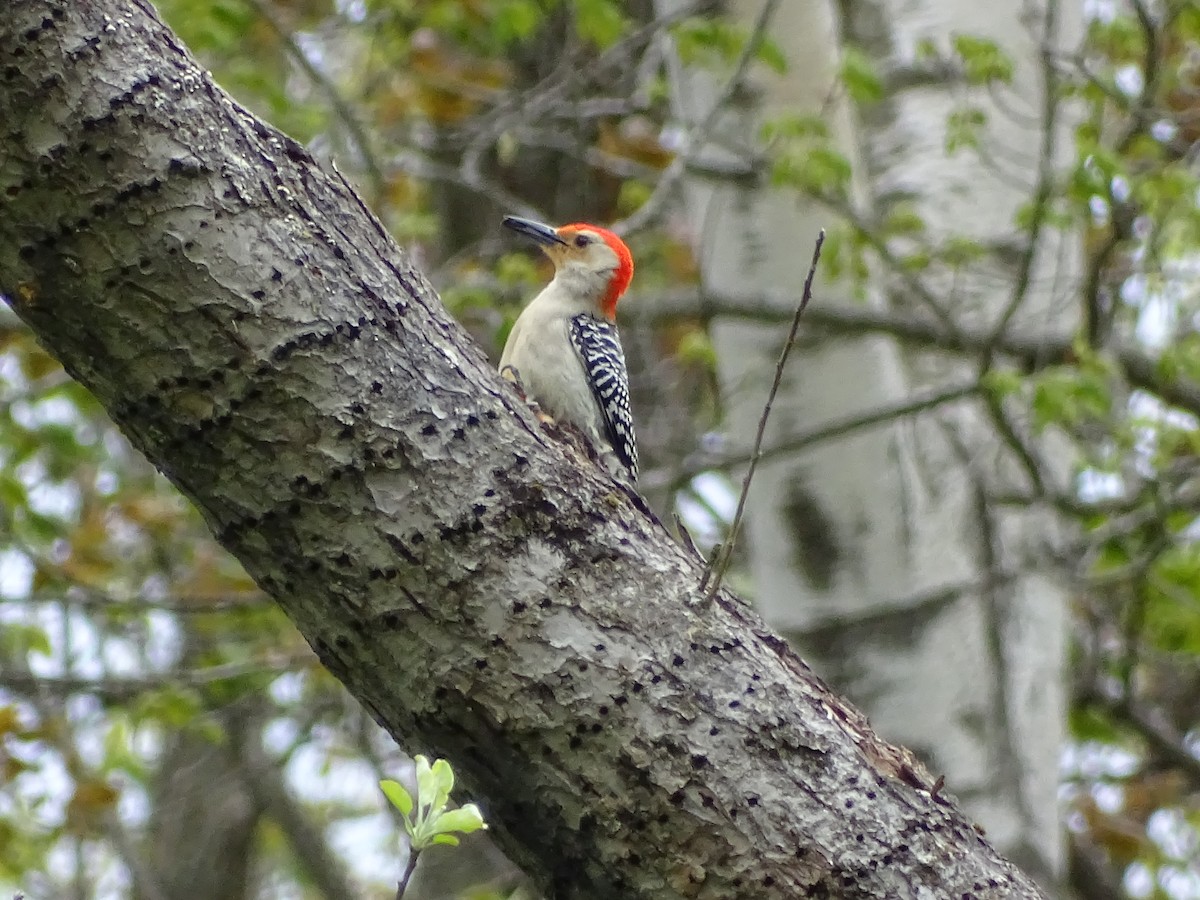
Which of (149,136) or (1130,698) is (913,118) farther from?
(149,136)

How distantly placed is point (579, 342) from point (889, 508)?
1.55 meters

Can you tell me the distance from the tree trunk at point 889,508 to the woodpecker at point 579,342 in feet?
1.60

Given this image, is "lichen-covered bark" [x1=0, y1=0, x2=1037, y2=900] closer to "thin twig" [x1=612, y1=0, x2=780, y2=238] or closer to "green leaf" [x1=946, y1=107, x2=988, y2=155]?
"green leaf" [x1=946, y1=107, x2=988, y2=155]

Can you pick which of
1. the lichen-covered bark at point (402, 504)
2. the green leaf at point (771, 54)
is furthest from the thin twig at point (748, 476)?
the green leaf at point (771, 54)

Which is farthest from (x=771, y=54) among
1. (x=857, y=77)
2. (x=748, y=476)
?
(x=748, y=476)

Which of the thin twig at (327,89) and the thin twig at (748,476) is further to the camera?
the thin twig at (327,89)

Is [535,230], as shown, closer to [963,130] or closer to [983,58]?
[963,130]

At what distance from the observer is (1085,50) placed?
18.3 ft

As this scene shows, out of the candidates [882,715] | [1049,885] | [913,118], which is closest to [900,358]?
[913,118]

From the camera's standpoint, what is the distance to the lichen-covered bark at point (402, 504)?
223 centimetres

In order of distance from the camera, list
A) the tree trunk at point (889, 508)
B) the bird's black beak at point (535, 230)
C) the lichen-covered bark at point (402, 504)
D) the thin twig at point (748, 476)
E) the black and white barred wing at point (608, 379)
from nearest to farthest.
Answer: the lichen-covered bark at point (402, 504), the thin twig at point (748, 476), the black and white barred wing at point (608, 379), the tree trunk at point (889, 508), the bird's black beak at point (535, 230)

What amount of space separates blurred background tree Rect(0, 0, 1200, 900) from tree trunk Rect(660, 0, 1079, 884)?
0.05ft

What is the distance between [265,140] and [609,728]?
3.78ft

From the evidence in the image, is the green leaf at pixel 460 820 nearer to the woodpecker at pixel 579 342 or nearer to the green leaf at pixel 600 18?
the woodpecker at pixel 579 342
